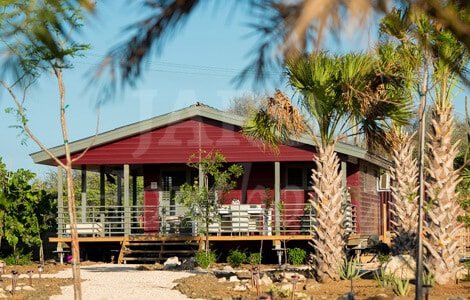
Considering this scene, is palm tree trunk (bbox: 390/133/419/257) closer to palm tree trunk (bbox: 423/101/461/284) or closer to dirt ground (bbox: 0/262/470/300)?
dirt ground (bbox: 0/262/470/300)

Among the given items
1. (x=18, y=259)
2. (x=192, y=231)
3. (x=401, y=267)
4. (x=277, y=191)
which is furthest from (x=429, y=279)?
(x=18, y=259)

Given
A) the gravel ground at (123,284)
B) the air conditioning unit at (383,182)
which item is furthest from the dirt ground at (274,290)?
the air conditioning unit at (383,182)

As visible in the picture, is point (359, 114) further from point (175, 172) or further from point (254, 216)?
point (175, 172)

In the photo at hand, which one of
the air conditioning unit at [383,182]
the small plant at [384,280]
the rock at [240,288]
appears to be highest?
the air conditioning unit at [383,182]

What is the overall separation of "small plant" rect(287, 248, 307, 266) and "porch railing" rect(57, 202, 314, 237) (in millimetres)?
587

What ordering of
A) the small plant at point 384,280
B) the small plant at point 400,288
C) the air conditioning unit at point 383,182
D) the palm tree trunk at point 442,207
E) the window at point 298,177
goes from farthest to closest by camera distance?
1. the air conditioning unit at point 383,182
2. the window at point 298,177
3. the palm tree trunk at point 442,207
4. the small plant at point 384,280
5. the small plant at point 400,288

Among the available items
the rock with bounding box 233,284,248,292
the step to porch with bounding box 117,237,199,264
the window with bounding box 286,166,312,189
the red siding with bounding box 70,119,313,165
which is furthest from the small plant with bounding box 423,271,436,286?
the window with bounding box 286,166,312,189

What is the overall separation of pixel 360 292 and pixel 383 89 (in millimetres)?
4175

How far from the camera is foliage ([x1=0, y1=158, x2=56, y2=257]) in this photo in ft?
76.0

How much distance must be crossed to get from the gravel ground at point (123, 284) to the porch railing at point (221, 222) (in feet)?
8.51

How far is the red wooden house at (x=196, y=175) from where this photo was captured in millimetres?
23906

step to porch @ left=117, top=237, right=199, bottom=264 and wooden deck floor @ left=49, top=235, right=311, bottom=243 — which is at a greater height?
wooden deck floor @ left=49, top=235, right=311, bottom=243

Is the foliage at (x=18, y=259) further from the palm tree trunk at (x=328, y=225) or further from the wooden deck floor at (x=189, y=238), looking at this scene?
the palm tree trunk at (x=328, y=225)

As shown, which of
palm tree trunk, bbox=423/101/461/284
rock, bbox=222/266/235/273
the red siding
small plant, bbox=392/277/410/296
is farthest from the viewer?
the red siding
